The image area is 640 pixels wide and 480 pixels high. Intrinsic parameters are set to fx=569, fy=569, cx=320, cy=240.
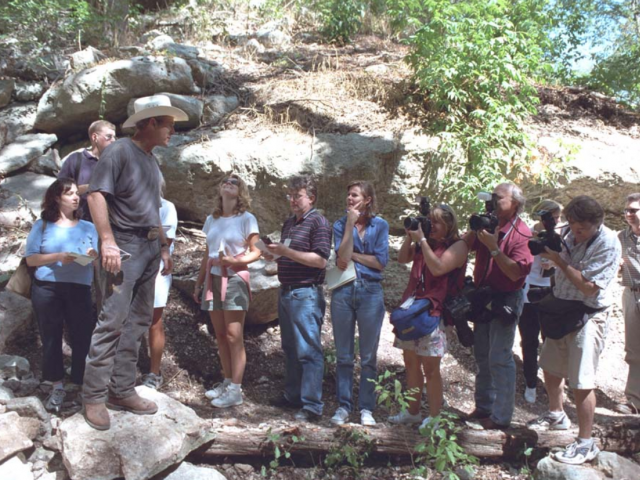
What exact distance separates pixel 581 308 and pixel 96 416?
3.35 m

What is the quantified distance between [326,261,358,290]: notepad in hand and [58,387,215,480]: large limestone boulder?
144 cm

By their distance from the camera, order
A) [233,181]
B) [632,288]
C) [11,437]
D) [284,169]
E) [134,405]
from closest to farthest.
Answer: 1. [11,437]
2. [134,405]
3. [233,181]
4. [632,288]
5. [284,169]

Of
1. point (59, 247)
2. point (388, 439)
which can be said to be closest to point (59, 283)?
point (59, 247)

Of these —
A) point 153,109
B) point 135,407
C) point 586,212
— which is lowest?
point 135,407

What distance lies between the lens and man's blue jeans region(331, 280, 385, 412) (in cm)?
443

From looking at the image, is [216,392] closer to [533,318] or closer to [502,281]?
[502,281]

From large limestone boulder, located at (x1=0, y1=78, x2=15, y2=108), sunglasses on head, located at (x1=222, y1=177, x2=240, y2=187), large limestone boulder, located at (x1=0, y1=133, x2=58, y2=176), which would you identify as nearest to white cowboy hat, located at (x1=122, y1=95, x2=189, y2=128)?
sunglasses on head, located at (x1=222, y1=177, x2=240, y2=187)

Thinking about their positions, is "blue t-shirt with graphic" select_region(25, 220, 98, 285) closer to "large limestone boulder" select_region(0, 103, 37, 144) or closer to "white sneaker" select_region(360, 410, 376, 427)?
"white sneaker" select_region(360, 410, 376, 427)

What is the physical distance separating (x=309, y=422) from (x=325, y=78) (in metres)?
5.52

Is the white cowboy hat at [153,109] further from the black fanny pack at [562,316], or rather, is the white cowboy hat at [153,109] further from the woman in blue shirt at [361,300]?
the black fanny pack at [562,316]

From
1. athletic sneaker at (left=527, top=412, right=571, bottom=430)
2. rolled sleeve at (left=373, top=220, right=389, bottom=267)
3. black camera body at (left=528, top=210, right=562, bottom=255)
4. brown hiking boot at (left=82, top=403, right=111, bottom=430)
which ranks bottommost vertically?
athletic sneaker at (left=527, top=412, right=571, bottom=430)

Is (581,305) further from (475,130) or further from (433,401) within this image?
(475,130)

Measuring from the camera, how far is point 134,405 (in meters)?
3.72

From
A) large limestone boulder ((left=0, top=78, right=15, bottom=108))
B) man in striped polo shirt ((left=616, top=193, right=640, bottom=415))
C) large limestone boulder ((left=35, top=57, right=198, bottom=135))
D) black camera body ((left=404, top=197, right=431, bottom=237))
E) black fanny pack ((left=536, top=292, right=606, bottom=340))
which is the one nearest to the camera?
black fanny pack ((left=536, top=292, right=606, bottom=340))
